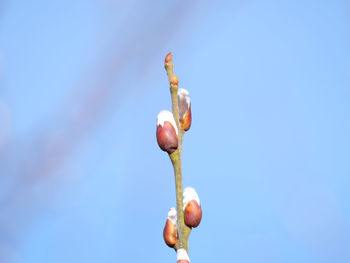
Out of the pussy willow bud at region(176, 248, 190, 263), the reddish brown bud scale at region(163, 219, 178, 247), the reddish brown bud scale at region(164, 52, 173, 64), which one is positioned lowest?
the pussy willow bud at region(176, 248, 190, 263)

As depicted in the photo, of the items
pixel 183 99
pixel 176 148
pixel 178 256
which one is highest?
pixel 183 99

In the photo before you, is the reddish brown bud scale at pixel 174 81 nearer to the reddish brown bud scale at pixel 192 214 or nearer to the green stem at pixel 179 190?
the green stem at pixel 179 190

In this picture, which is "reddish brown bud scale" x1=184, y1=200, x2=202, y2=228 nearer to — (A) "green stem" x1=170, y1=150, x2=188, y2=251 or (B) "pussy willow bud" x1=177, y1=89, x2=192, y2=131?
(A) "green stem" x1=170, y1=150, x2=188, y2=251

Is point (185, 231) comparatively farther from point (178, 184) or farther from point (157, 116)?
point (157, 116)

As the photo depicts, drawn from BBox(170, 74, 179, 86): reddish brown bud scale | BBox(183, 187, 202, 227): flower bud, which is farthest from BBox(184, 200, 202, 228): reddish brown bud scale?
BBox(170, 74, 179, 86): reddish brown bud scale

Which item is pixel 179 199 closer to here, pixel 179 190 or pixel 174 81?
pixel 179 190

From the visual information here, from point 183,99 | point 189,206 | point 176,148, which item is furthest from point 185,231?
point 183,99

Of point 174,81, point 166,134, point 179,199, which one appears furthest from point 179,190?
point 174,81
